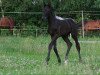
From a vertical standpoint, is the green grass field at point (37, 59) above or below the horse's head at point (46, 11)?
below

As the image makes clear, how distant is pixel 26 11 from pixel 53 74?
27824mm

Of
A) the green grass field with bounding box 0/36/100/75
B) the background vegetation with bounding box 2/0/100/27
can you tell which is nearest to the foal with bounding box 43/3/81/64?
the green grass field with bounding box 0/36/100/75

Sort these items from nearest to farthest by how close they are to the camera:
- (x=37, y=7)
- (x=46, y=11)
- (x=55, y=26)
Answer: (x=46, y=11), (x=55, y=26), (x=37, y=7)

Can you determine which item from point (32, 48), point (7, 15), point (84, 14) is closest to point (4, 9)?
point (7, 15)

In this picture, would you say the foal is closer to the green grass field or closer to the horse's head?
the horse's head

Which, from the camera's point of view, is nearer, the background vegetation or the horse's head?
the horse's head

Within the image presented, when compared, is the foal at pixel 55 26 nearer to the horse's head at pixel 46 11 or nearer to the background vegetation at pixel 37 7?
the horse's head at pixel 46 11

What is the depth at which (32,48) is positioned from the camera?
22.8 m

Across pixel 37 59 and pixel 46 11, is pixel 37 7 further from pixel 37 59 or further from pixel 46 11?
pixel 46 11

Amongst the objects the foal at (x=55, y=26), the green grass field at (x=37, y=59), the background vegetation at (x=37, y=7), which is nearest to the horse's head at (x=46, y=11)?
the foal at (x=55, y=26)

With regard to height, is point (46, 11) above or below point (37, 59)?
above

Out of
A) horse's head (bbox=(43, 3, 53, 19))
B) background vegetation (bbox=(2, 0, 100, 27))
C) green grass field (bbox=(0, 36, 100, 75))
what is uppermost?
horse's head (bbox=(43, 3, 53, 19))

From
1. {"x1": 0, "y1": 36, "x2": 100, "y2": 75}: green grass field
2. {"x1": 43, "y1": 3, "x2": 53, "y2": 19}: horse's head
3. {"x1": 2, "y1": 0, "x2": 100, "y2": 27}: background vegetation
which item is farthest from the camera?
{"x1": 2, "y1": 0, "x2": 100, "y2": 27}: background vegetation

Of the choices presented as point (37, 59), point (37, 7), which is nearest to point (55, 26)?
point (37, 59)
